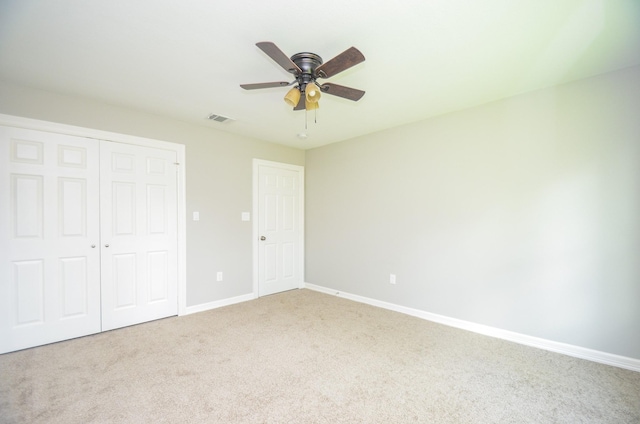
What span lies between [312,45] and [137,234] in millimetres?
2815

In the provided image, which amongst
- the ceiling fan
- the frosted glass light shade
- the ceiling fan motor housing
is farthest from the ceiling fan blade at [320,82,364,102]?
the frosted glass light shade

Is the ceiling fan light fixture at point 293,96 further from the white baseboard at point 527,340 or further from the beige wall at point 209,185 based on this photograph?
the white baseboard at point 527,340

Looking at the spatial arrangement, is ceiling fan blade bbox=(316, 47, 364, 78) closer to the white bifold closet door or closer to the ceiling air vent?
the ceiling air vent

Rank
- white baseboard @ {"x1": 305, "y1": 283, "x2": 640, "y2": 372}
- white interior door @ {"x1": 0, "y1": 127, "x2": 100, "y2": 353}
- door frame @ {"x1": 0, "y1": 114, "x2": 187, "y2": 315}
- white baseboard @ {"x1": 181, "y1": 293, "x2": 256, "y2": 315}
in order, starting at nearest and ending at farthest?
white baseboard @ {"x1": 305, "y1": 283, "x2": 640, "y2": 372}, white interior door @ {"x1": 0, "y1": 127, "x2": 100, "y2": 353}, door frame @ {"x1": 0, "y1": 114, "x2": 187, "y2": 315}, white baseboard @ {"x1": 181, "y1": 293, "x2": 256, "y2": 315}

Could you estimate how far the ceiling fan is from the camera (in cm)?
166

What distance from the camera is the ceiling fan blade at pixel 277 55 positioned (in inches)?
60.9

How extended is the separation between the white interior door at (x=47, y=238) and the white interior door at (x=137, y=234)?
102 millimetres

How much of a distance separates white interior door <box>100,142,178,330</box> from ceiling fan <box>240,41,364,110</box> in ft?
6.71

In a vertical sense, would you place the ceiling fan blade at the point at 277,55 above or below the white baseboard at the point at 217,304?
above

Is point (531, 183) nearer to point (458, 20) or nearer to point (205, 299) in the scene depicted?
point (458, 20)

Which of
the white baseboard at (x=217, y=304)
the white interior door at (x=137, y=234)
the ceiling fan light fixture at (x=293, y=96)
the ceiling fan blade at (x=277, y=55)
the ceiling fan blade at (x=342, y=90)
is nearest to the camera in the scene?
the ceiling fan blade at (x=277, y=55)

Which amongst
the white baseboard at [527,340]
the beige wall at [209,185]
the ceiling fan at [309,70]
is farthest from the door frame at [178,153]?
the white baseboard at [527,340]

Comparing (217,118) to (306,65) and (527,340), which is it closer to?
(306,65)

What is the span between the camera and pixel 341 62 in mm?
1723
